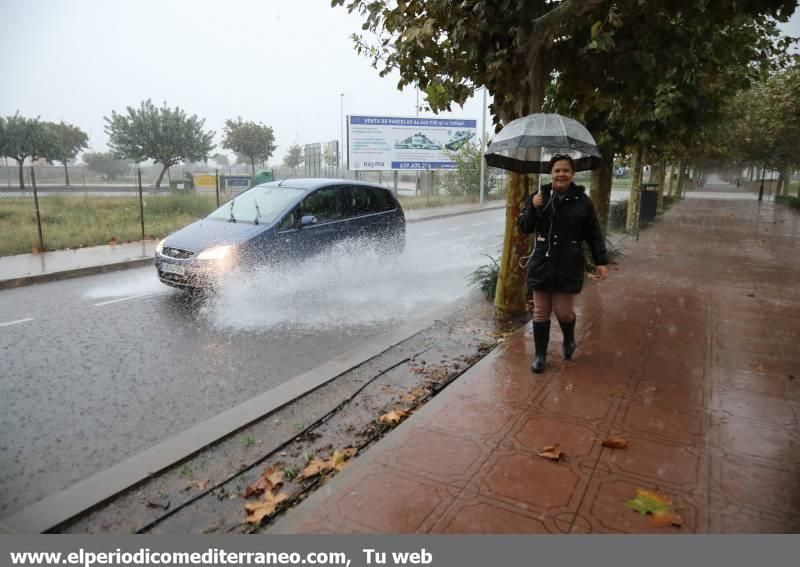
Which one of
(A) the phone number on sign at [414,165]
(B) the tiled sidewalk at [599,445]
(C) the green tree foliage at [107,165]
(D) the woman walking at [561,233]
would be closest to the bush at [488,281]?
(B) the tiled sidewalk at [599,445]

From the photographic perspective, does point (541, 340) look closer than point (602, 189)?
Yes

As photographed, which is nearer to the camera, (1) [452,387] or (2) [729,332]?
(1) [452,387]

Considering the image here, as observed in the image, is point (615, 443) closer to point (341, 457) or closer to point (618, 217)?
point (341, 457)

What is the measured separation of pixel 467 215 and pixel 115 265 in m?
15.6

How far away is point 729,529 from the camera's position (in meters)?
2.71

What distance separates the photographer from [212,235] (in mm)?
7625

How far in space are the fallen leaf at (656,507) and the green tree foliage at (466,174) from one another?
27494 mm

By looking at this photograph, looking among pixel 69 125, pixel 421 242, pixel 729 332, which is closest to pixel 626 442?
pixel 729 332

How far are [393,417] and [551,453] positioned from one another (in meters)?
1.18

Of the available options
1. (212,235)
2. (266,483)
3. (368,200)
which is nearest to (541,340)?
(266,483)

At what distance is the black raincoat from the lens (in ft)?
15.1

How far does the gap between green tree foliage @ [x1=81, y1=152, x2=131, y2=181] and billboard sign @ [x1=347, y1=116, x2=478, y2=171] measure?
36870 millimetres

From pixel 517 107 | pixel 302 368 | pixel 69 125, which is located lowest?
pixel 302 368

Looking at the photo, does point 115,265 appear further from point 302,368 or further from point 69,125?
point 69,125
